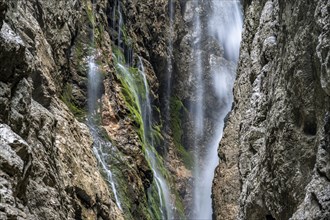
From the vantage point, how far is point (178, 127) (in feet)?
141

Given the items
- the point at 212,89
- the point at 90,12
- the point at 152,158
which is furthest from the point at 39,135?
the point at 212,89

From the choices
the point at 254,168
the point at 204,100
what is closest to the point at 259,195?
the point at 254,168

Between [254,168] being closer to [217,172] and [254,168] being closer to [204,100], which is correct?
[217,172]

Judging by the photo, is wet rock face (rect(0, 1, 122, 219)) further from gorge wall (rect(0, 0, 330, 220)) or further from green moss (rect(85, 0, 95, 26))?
green moss (rect(85, 0, 95, 26))

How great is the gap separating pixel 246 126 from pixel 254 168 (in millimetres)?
2481

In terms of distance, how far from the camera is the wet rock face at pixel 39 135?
885 centimetres

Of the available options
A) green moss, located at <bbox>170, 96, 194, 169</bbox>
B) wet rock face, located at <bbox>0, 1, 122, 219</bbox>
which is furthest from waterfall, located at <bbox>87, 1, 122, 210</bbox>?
green moss, located at <bbox>170, 96, 194, 169</bbox>

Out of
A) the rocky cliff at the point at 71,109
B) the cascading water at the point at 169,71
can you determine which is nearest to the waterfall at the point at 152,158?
the rocky cliff at the point at 71,109

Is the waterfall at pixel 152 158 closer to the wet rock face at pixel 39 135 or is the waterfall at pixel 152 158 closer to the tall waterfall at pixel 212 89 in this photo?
the tall waterfall at pixel 212 89

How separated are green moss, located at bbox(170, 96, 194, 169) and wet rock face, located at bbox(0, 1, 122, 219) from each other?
60.8 feet

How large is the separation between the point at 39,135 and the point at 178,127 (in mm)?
30313

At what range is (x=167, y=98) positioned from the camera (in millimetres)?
42656

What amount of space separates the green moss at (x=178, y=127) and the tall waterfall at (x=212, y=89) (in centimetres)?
88

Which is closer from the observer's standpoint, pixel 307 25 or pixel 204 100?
pixel 307 25
